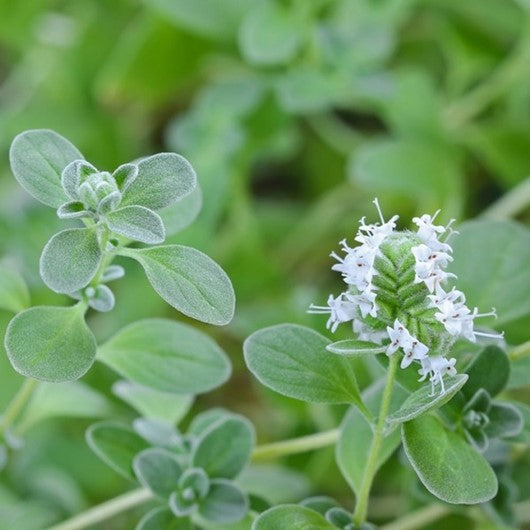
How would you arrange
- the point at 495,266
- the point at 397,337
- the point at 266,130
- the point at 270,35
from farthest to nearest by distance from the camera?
the point at 266,130, the point at 270,35, the point at 495,266, the point at 397,337

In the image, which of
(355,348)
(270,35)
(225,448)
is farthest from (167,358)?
(270,35)

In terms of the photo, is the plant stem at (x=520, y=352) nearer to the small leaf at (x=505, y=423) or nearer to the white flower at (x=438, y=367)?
the small leaf at (x=505, y=423)

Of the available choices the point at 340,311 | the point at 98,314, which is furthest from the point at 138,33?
the point at 340,311

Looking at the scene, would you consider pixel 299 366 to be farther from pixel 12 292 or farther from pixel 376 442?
pixel 12 292

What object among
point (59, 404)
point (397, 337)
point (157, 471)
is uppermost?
point (397, 337)

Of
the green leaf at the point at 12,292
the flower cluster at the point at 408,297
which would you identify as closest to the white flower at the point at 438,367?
the flower cluster at the point at 408,297

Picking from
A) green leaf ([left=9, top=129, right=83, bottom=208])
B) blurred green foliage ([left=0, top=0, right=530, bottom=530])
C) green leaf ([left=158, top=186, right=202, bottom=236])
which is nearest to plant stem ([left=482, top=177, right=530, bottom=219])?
blurred green foliage ([left=0, top=0, right=530, bottom=530])
